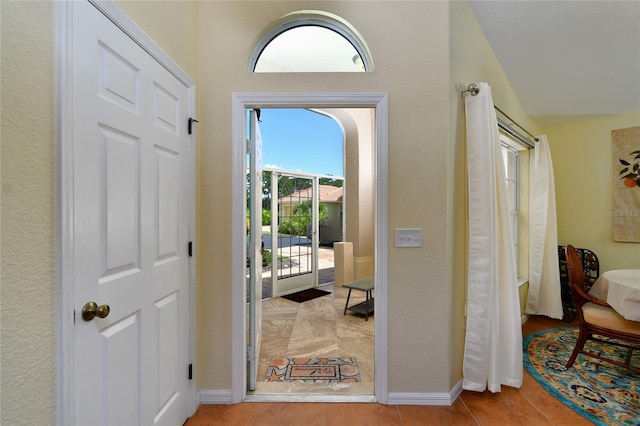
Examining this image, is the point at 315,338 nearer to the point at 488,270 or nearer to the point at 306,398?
the point at 306,398

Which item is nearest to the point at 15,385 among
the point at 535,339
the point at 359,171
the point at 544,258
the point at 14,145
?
the point at 14,145

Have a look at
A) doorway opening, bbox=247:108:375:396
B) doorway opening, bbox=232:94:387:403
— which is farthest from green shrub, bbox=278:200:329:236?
doorway opening, bbox=232:94:387:403

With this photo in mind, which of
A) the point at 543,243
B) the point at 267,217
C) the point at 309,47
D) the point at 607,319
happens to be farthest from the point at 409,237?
the point at 267,217

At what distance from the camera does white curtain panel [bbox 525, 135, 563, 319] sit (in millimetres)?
3100

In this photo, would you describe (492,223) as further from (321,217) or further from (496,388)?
(321,217)

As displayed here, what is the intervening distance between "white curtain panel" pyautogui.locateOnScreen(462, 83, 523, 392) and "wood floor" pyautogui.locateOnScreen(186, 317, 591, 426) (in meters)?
0.13

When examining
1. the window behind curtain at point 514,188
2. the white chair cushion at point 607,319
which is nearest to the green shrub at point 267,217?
the window behind curtain at point 514,188

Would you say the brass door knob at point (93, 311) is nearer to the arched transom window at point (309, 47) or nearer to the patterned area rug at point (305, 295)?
the arched transom window at point (309, 47)

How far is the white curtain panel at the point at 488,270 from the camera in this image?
71.4 inches

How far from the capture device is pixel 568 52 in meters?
2.48

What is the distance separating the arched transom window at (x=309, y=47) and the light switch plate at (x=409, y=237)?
1156 millimetres

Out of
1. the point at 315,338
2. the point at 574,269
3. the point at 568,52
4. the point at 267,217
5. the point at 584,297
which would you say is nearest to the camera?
the point at 584,297

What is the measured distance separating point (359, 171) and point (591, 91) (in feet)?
10.1

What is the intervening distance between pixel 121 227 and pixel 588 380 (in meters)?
3.33
